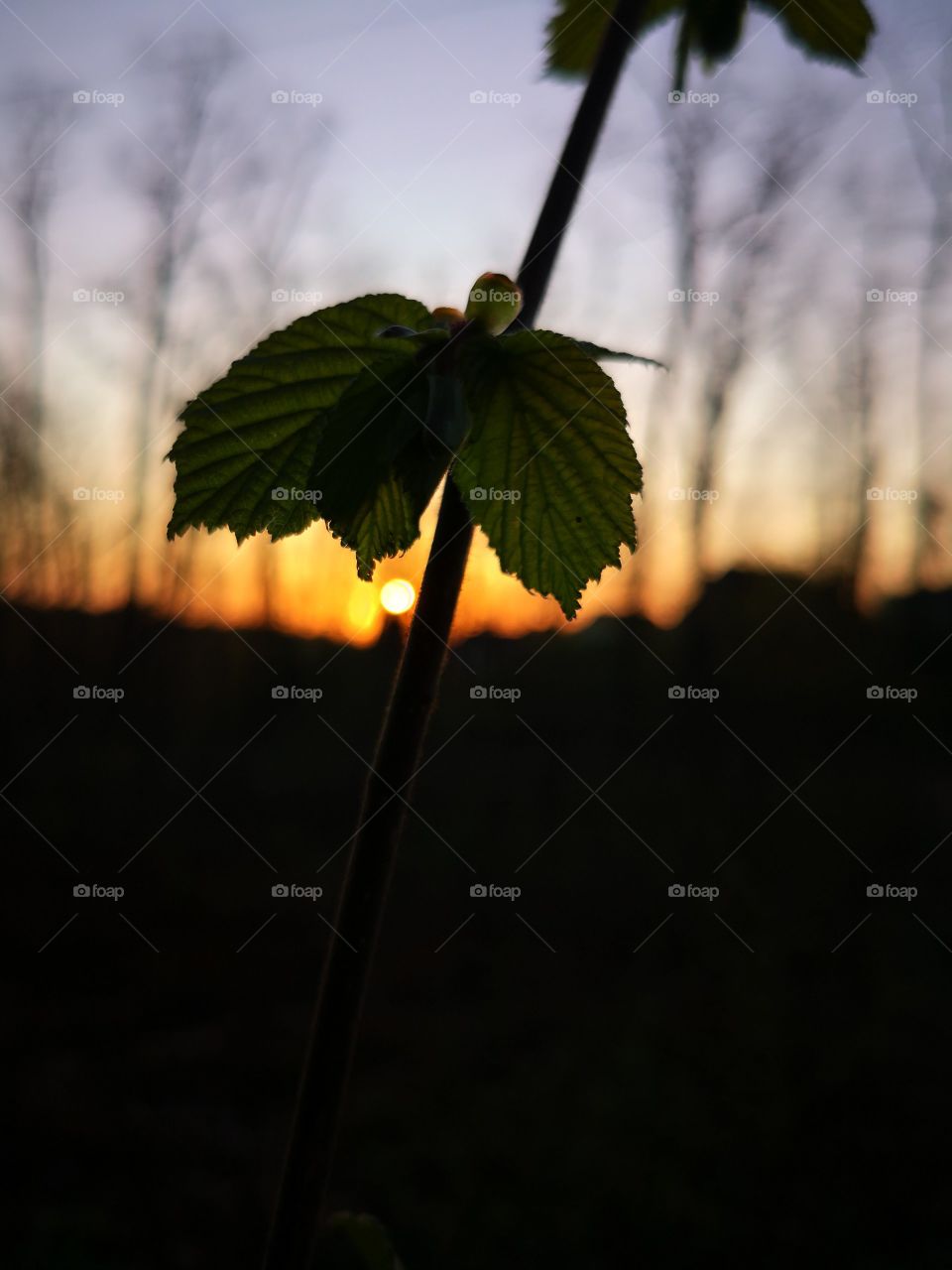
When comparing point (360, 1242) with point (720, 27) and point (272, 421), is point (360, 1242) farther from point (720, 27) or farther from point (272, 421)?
point (720, 27)

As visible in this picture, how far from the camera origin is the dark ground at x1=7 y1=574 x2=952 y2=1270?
396 cm

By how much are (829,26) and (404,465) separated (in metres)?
0.40

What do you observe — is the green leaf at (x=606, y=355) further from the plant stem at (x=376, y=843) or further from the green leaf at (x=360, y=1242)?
the green leaf at (x=360, y=1242)

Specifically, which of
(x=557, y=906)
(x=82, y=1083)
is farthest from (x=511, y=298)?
(x=557, y=906)

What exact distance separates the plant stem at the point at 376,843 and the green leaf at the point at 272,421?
7cm

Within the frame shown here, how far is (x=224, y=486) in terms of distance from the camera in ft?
1.38

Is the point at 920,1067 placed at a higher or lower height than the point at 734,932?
lower

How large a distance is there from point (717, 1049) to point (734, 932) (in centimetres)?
110

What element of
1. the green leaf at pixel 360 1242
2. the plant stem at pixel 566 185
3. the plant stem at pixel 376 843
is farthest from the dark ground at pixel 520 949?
the plant stem at pixel 566 185

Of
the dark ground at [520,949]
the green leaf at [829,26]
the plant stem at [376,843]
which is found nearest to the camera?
the plant stem at [376,843]

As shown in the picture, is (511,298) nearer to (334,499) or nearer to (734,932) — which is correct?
(334,499)

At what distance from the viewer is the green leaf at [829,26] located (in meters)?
0.51

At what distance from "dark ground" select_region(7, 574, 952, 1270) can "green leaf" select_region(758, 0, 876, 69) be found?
2.29 metres

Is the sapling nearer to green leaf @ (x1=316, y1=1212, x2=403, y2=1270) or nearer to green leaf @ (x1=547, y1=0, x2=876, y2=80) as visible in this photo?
green leaf @ (x1=316, y1=1212, x2=403, y2=1270)
